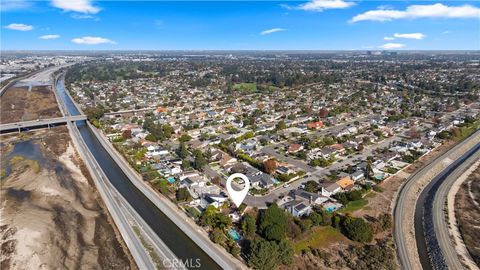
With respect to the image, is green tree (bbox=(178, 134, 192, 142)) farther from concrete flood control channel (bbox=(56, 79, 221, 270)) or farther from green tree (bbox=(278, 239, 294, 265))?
green tree (bbox=(278, 239, 294, 265))

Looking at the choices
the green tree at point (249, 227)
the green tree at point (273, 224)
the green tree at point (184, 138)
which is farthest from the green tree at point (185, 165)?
the green tree at point (273, 224)

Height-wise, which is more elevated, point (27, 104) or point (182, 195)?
point (27, 104)

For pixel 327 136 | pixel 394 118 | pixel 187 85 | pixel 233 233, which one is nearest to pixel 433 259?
pixel 233 233

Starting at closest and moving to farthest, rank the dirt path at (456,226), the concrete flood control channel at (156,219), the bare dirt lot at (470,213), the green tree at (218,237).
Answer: the dirt path at (456,226), the concrete flood control channel at (156,219), the green tree at (218,237), the bare dirt lot at (470,213)

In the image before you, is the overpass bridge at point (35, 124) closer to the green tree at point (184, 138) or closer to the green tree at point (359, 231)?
the green tree at point (184, 138)

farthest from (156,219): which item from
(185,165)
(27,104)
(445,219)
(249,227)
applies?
(27,104)

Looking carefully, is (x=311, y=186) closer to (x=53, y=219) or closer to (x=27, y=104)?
(x=53, y=219)

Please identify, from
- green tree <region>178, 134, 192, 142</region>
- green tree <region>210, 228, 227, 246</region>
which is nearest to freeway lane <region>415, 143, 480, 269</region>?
green tree <region>210, 228, 227, 246</region>
